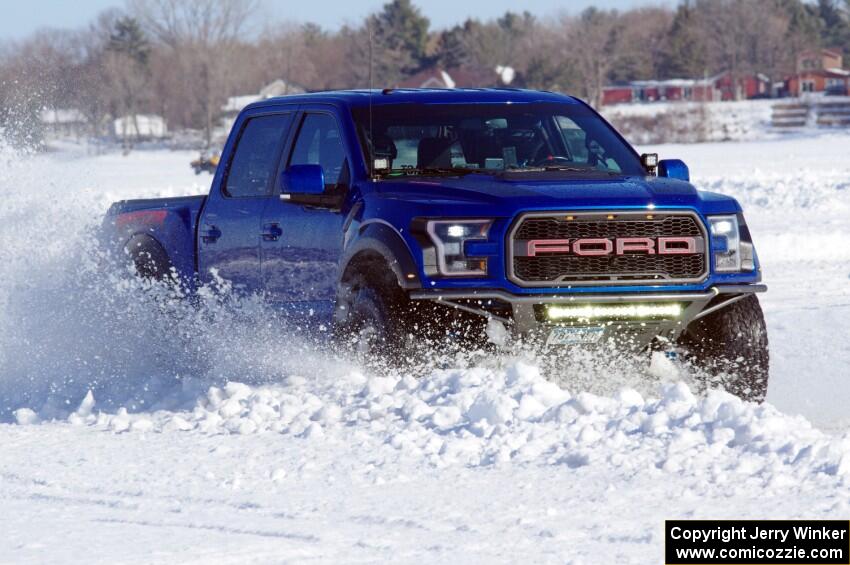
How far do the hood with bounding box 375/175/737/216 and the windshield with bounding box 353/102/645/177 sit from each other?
249mm

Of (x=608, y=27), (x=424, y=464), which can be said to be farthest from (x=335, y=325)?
(x=608, y=27)

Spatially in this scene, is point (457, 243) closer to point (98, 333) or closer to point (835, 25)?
point (98, 333)

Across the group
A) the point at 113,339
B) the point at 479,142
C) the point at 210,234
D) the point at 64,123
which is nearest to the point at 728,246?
the point at 479,142

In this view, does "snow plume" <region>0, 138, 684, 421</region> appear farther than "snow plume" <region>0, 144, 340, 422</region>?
No

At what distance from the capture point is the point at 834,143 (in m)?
50.7

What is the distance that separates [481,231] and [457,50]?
4659 inches

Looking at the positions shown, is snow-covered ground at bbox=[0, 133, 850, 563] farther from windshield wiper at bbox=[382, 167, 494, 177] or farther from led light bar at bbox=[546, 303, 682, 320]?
windshield wiper at bbox=[382, 167, 494, 177]

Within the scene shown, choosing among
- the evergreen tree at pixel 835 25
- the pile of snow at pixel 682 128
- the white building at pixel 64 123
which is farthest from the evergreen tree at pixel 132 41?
the white building at pixel 64 123

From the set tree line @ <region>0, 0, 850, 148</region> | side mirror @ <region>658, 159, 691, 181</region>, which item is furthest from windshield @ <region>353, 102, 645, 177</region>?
tree line @ <region>0, 0, 850, 148</region>

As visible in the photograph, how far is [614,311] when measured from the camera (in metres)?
6.82

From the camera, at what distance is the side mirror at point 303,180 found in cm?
729

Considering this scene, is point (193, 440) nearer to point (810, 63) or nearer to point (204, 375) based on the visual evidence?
point (204, 375)

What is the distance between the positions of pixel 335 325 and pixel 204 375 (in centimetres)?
124

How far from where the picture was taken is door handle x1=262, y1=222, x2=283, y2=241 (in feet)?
25.8
